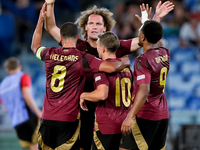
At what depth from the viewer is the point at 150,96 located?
386cm

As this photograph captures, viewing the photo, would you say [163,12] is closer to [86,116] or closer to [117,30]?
[86,116]

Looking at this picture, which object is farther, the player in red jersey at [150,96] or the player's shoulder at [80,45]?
the player's shoulder at [80,45]

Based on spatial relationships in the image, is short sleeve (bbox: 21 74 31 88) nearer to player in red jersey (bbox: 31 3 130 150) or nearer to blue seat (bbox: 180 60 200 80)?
player in red jersey (bbox: 31 3 130 150)

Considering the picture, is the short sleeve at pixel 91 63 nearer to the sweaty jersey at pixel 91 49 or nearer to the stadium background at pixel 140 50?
the sweaty jersey at pixel 91 49

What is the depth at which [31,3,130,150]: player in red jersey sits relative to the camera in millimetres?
3770

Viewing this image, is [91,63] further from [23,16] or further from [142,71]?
[23,16]

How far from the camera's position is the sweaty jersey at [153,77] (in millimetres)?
3672

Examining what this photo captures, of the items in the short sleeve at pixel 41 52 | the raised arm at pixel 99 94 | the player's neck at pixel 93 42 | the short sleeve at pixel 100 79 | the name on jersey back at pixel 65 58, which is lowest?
the raised arm at pixel 99 94

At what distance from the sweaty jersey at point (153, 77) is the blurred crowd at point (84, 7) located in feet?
16.9

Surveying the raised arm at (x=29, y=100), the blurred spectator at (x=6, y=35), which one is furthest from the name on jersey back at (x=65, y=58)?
the blurred spectator at (x=6, y=35)

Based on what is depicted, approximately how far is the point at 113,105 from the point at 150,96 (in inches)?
19.0

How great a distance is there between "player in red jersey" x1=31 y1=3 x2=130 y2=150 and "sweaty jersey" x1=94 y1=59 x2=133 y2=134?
14 cm

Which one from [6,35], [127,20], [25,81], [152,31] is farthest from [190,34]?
[152,31]

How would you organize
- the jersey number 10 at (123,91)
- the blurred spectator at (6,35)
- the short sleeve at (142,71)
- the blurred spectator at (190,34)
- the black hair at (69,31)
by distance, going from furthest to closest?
the blurred spectator at (6,35) < the blurred spectator at (190,34) < the black hair at (69,31) < the jersey number 10 at (123,91) < the short sleeve at (142,71)
